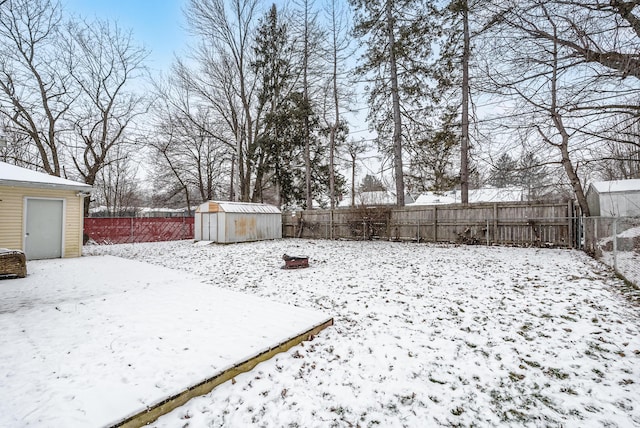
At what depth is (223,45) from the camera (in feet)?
62.8

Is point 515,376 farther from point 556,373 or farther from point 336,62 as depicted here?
point 336,62

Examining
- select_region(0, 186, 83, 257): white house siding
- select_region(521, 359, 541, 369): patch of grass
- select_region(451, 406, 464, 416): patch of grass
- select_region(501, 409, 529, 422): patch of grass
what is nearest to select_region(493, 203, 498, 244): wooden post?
select_region(521, 359, 541, 369): patch of grass

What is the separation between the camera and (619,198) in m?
8.83

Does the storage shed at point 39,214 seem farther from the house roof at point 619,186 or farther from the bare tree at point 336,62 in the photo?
the house roof at point 619,186

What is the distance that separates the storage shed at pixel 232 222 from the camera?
13.3m

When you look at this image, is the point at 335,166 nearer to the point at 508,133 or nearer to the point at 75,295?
the point at 508,133

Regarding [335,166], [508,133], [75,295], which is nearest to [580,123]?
[508,133]

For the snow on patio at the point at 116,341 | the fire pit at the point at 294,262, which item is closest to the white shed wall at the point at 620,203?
the fire pit at the point at 294,262

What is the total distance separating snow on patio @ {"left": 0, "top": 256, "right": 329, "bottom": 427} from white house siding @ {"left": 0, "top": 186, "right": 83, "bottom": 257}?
4066mm

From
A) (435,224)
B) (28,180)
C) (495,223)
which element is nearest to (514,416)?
(495,223)

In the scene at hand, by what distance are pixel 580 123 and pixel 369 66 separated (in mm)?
11625

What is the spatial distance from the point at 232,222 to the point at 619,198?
14619 mm

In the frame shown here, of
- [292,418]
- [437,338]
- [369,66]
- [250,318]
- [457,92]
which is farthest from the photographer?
[369,66]

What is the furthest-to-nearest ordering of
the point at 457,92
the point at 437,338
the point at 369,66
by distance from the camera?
the point at 369,66
the point at 457,92
the point at 437,338
